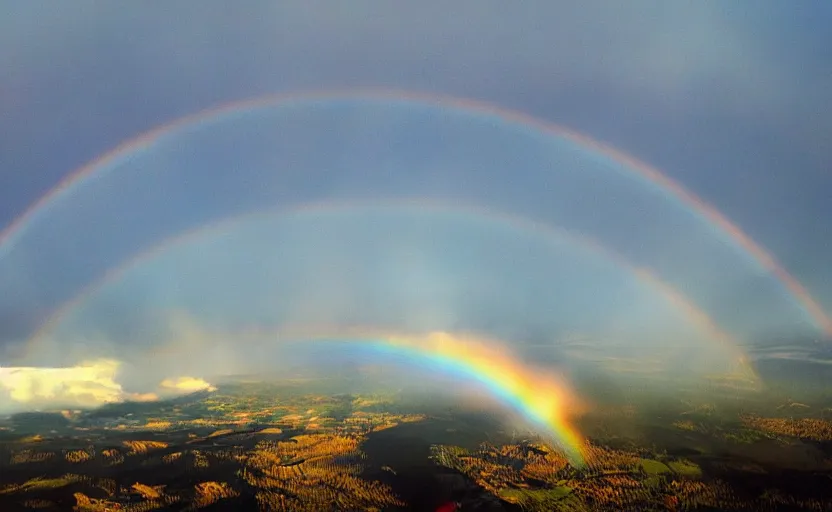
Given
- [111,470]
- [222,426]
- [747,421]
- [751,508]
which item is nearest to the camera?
[751,508]

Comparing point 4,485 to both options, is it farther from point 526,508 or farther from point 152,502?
point 526,508

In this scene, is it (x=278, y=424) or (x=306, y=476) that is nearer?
(x=306, y=476)

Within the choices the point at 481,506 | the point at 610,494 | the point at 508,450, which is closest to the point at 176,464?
the point at 481,506

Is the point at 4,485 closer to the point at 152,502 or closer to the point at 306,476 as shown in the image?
the point at 152,502

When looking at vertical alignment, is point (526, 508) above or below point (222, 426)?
below

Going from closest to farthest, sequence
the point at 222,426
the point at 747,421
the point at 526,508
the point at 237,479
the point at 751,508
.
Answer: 1. the point at 751,508
2. the point at 526,508
3. the point at 237,479
4. the point at 747,421
5. the point at 222,426

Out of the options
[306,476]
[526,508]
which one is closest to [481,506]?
[526,508]
